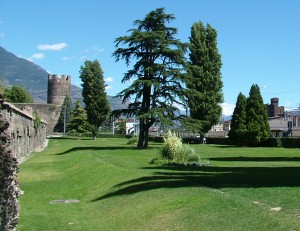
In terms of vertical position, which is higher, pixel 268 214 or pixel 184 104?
pixel 184 104

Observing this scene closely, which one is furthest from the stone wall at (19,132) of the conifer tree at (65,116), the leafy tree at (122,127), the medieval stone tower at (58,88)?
the leafy tree at (122,127)

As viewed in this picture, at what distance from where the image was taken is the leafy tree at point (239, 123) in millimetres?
49188

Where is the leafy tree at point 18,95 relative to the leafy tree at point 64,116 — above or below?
above

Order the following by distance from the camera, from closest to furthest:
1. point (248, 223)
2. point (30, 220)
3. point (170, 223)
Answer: point (248, 223), point (170, 223), point (30, 220)

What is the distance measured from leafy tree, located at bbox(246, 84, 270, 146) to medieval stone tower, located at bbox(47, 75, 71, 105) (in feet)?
229

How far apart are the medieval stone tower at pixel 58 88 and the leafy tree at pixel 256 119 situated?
2746 inches

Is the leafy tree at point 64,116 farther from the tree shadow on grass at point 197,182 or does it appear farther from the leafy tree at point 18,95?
the tree shadow on grass at point 197,182

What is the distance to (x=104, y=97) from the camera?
252 ft

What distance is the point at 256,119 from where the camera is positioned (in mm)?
48719

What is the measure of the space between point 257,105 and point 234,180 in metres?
37.5

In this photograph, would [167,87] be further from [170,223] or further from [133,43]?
[170,223]

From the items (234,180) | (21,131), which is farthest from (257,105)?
(234,180)

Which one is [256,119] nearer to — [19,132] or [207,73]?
[207,73]

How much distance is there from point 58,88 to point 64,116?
12.6m
